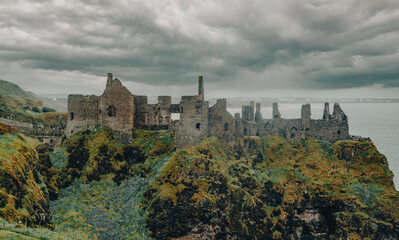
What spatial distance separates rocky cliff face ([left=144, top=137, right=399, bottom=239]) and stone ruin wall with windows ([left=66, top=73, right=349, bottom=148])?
357 centimetres

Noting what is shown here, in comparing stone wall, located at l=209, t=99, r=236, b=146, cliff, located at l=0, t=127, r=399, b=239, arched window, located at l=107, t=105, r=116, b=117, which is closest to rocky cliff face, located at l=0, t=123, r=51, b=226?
cliff, located at l=0, t=127, r=399, b=239

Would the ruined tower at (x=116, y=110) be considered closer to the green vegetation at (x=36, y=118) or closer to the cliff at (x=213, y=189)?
the cliff at (x=213, y=189)

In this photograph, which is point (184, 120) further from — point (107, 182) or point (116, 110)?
point (107, 182)

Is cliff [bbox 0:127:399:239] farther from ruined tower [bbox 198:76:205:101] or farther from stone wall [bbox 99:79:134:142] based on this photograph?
ruined tower [bbox 198:76:205:101]

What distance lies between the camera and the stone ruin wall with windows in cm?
→ 5303

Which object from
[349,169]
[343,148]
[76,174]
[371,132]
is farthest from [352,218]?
[371,132]

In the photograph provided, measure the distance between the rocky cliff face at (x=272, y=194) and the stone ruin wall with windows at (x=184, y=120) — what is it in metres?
3.57

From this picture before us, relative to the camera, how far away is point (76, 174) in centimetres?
4503

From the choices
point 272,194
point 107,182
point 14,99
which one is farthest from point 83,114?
point 14,99

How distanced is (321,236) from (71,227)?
1625 inches

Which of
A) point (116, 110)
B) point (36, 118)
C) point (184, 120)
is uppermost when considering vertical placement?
point (116, 110)

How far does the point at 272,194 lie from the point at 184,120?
884 inches

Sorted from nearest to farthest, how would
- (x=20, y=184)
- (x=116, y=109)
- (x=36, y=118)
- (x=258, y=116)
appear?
(x=20, y=184)
(x=116, y=109)
(x=258, y=116)
(x=36, y=118)

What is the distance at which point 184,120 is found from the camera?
175 feet
